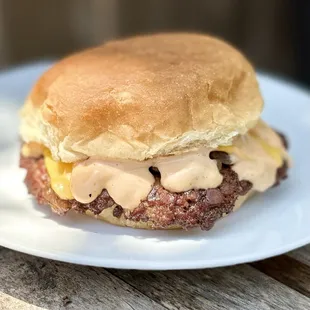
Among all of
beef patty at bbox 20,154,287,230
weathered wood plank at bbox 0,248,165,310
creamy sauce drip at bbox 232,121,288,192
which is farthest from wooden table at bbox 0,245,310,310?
creamy sauce drip at bbox 232,121,288,192

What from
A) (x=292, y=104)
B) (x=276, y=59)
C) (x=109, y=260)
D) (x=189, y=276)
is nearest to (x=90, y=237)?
(x=109, y=260)

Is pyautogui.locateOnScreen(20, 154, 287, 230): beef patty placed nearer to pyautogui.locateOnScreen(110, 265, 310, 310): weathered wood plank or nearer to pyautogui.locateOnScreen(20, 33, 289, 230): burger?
pyautogui.locateOnScreen(20, 33, 289, 230): burger

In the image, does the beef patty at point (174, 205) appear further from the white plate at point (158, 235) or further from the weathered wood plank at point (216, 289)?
the weathered wood plank at point (216, 289)

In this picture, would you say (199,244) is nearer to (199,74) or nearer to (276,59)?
(199,74)

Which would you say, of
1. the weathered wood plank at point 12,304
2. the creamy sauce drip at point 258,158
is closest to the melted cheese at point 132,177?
the creamy sauce drip at point 258,158

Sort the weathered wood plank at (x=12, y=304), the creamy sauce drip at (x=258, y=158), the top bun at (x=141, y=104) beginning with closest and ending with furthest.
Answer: the weathered wood plank at (x=12, y=304), the top bun at (x=141, y=104), the creamy sauce drip at (x=258, y=158)

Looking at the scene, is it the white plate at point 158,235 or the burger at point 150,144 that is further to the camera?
the burger at point 150,144

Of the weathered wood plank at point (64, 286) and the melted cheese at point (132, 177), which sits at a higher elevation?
the melted cheese at point (132, 177)

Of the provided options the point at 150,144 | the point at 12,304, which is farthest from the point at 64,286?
the point at 150,144
